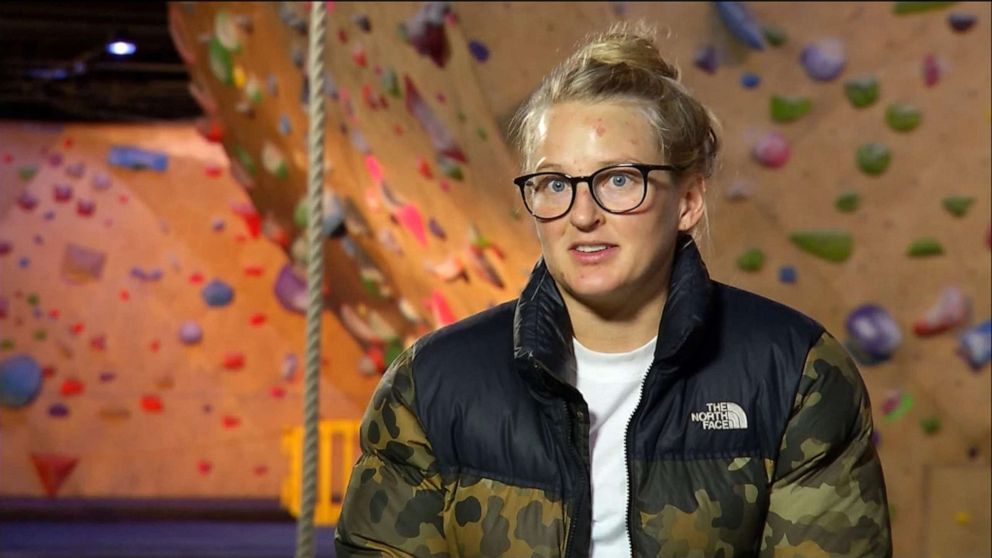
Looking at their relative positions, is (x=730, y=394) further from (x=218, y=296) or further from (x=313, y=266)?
(x=218, y=296)

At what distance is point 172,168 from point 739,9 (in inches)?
192

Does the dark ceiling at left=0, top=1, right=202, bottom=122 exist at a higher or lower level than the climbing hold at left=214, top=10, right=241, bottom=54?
higher

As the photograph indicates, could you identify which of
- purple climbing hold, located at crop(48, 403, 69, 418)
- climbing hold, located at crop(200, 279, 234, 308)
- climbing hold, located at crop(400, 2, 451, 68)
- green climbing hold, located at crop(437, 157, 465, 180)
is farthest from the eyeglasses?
purple climbing hold, located at crop(48, 403, 69, 418)

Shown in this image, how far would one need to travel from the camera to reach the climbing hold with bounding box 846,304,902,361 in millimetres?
2328

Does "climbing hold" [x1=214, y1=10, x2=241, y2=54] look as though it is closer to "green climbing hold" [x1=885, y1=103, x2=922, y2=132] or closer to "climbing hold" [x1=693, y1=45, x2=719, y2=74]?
"climbing hold" [x1=693, y1=45, x2=719, y2=74]

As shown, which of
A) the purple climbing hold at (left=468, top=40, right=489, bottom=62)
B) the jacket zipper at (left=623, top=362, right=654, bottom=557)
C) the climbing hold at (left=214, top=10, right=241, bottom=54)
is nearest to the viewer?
the jacket zipper at (left=623, top=362, right=654, bottom=557)

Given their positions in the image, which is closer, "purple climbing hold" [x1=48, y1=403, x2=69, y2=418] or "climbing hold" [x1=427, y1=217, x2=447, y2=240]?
"climbing hold" [x1=427, y1=217, x2=447, y2=240]

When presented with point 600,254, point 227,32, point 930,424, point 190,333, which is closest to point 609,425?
point 600,254

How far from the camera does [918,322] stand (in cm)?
231

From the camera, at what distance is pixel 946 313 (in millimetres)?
2291

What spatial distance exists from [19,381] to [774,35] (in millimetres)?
5298

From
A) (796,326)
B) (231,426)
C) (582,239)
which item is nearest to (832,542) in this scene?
(796,326)

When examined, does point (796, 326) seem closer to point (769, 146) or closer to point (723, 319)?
point (723, 319)

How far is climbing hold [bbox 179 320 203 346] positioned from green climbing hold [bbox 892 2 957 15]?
5024mm
